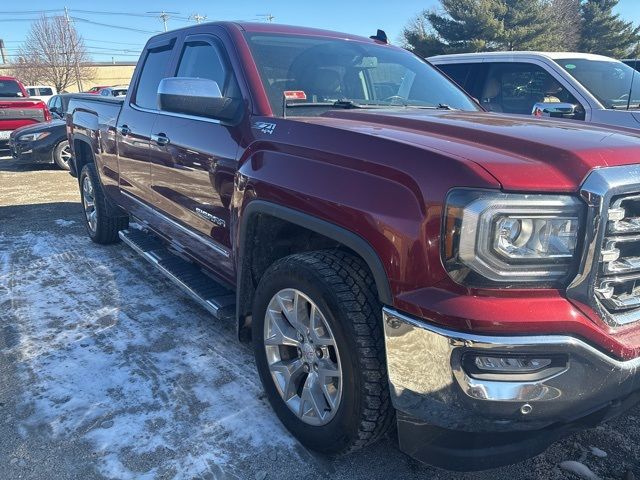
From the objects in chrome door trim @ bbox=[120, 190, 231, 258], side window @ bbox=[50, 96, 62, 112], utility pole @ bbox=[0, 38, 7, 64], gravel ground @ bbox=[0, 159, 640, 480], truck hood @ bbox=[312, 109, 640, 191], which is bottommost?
gravel ground @ bbox=[0, 159, 640, 480]

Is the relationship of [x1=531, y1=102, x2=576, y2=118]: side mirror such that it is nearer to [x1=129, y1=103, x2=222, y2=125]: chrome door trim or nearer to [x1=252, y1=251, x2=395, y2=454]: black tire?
[x1=129, y1=103, x2=222, y2=125]: chrome door trim

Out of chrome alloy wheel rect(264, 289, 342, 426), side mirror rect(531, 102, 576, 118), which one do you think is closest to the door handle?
chrome alloy wheel rect(264, 289, 342, 426)

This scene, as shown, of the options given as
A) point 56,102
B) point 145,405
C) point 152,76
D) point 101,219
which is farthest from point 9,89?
point 145,405

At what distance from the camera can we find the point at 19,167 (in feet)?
40.8

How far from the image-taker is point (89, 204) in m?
5.90

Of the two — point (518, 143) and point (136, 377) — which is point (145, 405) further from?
point (518, 143)

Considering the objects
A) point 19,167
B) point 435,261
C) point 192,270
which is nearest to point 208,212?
point 192,270

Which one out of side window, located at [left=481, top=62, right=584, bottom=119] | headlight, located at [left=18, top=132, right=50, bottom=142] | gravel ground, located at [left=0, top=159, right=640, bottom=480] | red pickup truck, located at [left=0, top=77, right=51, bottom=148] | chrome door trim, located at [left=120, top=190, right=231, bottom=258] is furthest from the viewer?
red pickup truck, located at [left=0, top=77, right=51, bottom=148]

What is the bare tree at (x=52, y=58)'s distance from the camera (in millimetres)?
51219

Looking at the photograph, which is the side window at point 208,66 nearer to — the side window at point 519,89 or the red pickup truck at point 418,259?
the red pickup truck at point 418,259

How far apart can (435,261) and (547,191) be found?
43cm

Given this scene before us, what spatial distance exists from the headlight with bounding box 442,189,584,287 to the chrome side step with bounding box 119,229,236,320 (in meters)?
1.73

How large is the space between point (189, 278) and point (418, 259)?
232 centimetres

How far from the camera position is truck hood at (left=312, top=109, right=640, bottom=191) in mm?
1750
